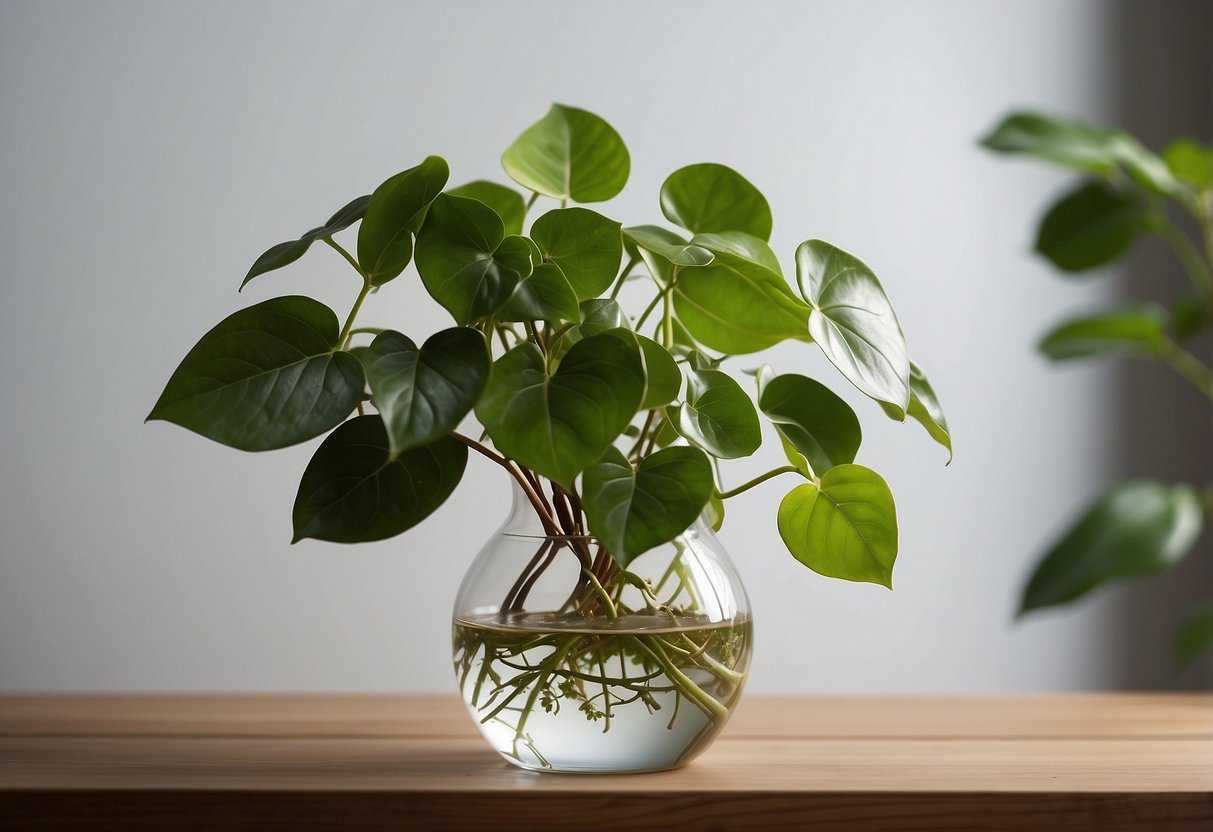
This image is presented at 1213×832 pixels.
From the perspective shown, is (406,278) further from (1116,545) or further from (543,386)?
(1116,545)

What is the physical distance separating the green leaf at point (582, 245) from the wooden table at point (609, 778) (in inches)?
13.4

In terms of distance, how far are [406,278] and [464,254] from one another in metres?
0.68

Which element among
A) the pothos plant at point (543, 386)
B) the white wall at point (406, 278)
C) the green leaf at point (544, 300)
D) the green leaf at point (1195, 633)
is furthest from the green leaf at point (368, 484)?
the white wall at point (406, 278)

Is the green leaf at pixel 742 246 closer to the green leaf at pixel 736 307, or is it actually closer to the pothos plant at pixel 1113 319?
the green leaf at pixel 736 307

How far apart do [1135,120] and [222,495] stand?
4.36ft

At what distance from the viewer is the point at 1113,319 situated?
0.50 metres

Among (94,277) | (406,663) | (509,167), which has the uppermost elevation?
(509,167)

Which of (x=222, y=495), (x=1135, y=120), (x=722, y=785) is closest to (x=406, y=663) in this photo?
(x=222, y=495)

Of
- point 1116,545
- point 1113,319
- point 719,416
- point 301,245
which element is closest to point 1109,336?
point 1113,319

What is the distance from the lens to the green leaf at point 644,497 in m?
0.64

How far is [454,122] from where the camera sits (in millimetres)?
1382

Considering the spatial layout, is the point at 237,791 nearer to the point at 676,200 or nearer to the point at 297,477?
the point at 676,200

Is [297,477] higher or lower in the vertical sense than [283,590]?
higher

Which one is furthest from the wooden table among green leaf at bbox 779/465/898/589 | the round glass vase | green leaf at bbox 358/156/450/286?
green leaf at bbox 358/156/450/286
